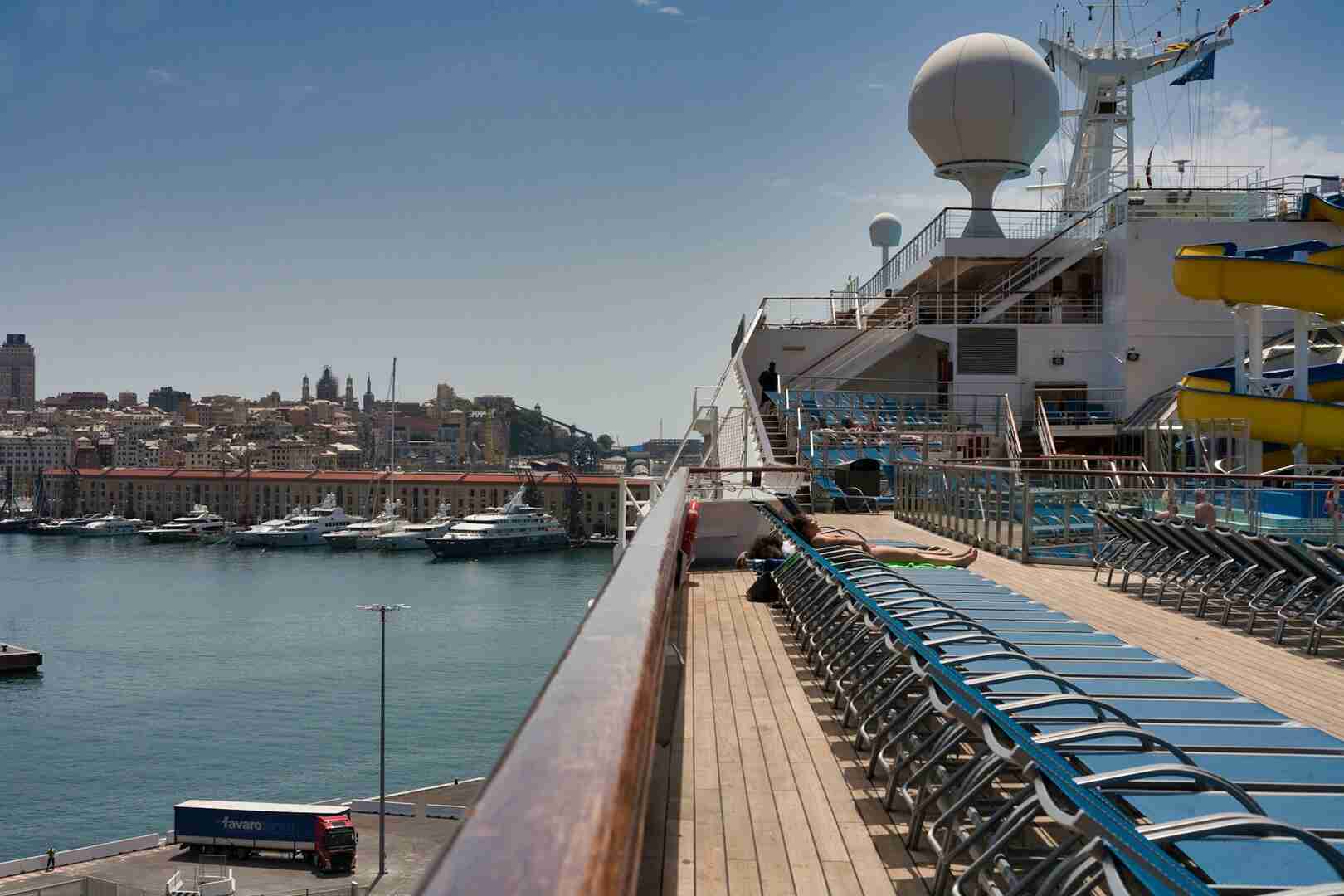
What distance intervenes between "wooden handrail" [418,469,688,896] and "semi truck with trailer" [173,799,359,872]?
26.8 meters

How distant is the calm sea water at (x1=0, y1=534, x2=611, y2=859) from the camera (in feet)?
96.5

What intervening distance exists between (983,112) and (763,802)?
26.7 m

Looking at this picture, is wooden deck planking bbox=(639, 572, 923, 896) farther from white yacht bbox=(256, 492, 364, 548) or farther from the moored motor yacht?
the moored motor yacht

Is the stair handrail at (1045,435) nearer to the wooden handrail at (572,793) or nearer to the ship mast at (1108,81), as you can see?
the ship mast at (1108,81)

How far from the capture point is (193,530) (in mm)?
95812

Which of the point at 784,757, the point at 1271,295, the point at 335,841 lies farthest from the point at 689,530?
the point at 335,841

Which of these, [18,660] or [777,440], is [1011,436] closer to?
[777,440]

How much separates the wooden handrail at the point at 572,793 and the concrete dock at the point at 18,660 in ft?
150

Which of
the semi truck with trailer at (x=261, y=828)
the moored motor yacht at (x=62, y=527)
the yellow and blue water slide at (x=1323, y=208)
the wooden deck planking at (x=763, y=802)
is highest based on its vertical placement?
the yellow and blue water slide at (x=1323, y=208)

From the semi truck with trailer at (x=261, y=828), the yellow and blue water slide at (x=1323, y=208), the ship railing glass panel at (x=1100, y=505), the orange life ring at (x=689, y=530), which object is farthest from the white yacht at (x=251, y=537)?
the orange life ring at (x=689, y=530)

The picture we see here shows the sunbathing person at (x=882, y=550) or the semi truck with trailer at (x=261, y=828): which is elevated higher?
the sunbathing person at (x=882, y=550)

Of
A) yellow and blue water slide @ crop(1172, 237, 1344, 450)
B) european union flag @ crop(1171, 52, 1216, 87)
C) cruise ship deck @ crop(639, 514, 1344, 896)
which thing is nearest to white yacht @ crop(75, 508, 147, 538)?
european union flag @ crop(1171, 52, 1216, 87)

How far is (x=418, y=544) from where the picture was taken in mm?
85125

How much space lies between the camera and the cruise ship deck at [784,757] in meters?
3.12
